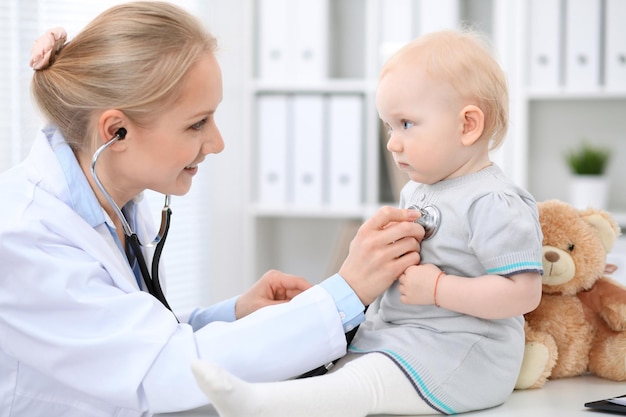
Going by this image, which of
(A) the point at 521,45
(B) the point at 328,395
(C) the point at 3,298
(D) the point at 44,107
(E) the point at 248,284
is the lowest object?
(E) the point at 248,284

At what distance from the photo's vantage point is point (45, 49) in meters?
1.32

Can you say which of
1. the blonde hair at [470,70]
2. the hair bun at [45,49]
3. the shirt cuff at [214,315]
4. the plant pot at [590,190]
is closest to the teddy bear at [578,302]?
the blonde hair at [470,70]

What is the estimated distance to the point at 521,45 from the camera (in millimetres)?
2922

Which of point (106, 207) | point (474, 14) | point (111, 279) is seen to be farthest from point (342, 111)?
point (111, 279)

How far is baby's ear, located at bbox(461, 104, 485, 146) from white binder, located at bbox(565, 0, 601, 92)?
1.89 metres

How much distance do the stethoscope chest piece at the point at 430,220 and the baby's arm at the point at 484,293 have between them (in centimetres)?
7

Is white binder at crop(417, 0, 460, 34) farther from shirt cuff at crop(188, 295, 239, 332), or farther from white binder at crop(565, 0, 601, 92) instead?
shirt cuff at crop(188, 295, 239, 332)

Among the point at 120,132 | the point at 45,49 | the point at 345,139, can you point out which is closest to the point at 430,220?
the point at 120,132

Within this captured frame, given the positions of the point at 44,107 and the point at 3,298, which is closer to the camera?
the point at 3,298

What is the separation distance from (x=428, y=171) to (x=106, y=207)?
0.55 m

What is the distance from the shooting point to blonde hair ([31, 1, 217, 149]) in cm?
125

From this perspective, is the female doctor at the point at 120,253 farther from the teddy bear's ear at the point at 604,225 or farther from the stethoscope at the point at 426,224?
the teddy bear's ear at the point at 604,225

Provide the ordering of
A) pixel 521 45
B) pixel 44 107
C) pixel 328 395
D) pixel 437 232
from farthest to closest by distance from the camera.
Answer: pixel 521 45
pixel 44 107
pixel 437 232
pixel 328 395

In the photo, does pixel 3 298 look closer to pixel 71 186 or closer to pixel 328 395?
pixel 71 186
